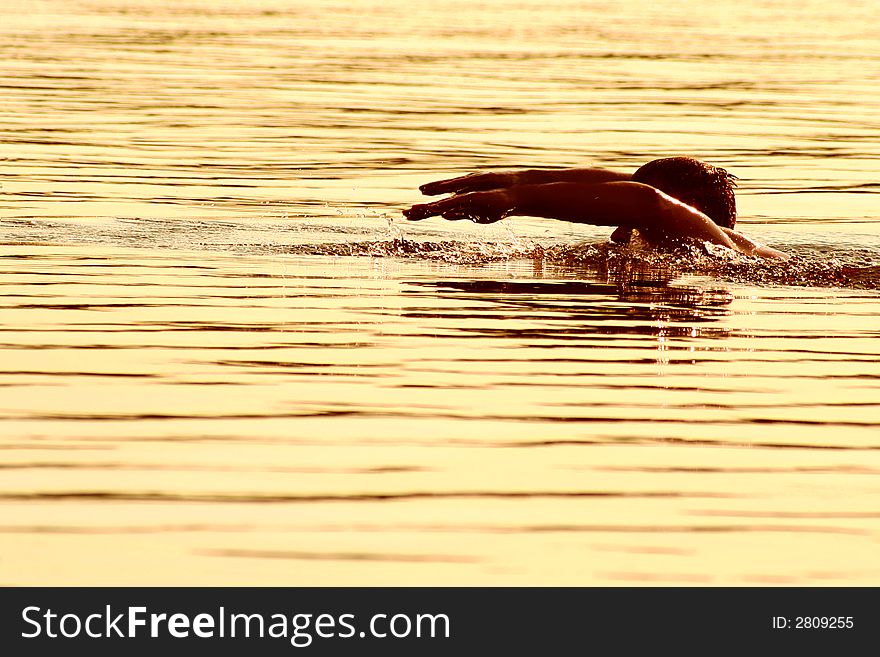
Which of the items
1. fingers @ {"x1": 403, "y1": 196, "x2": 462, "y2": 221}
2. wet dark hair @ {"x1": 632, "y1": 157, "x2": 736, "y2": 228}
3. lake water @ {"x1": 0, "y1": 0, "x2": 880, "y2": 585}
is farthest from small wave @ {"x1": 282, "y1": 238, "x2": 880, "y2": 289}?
fingers @ {"x1": 403, "y1": 196, "x2": 462, "y2": 221}

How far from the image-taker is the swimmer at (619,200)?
31.7ft

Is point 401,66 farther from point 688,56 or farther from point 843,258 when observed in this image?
point 843,258

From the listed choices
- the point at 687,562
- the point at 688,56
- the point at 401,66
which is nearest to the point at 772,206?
the point at 687,562

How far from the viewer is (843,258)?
38.0 ft

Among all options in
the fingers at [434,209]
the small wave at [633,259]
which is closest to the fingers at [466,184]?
the fingers at [434,209]

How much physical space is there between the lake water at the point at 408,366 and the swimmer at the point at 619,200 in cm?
21

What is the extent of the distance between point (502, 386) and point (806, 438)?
1211 millimetres

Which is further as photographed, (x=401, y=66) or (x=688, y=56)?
(x=688, y=56)

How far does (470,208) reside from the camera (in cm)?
958

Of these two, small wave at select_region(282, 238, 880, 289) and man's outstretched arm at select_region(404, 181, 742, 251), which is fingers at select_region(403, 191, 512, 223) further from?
small wave at select_region(282, 238, 880, 289)

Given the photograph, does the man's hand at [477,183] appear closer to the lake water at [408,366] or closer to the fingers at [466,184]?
the fingers at [466,184]

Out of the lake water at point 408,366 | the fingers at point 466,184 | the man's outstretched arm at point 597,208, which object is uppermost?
the fingers at point 466,184

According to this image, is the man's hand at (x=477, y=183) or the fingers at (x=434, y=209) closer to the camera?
the fingers at (x=434, y=209)
